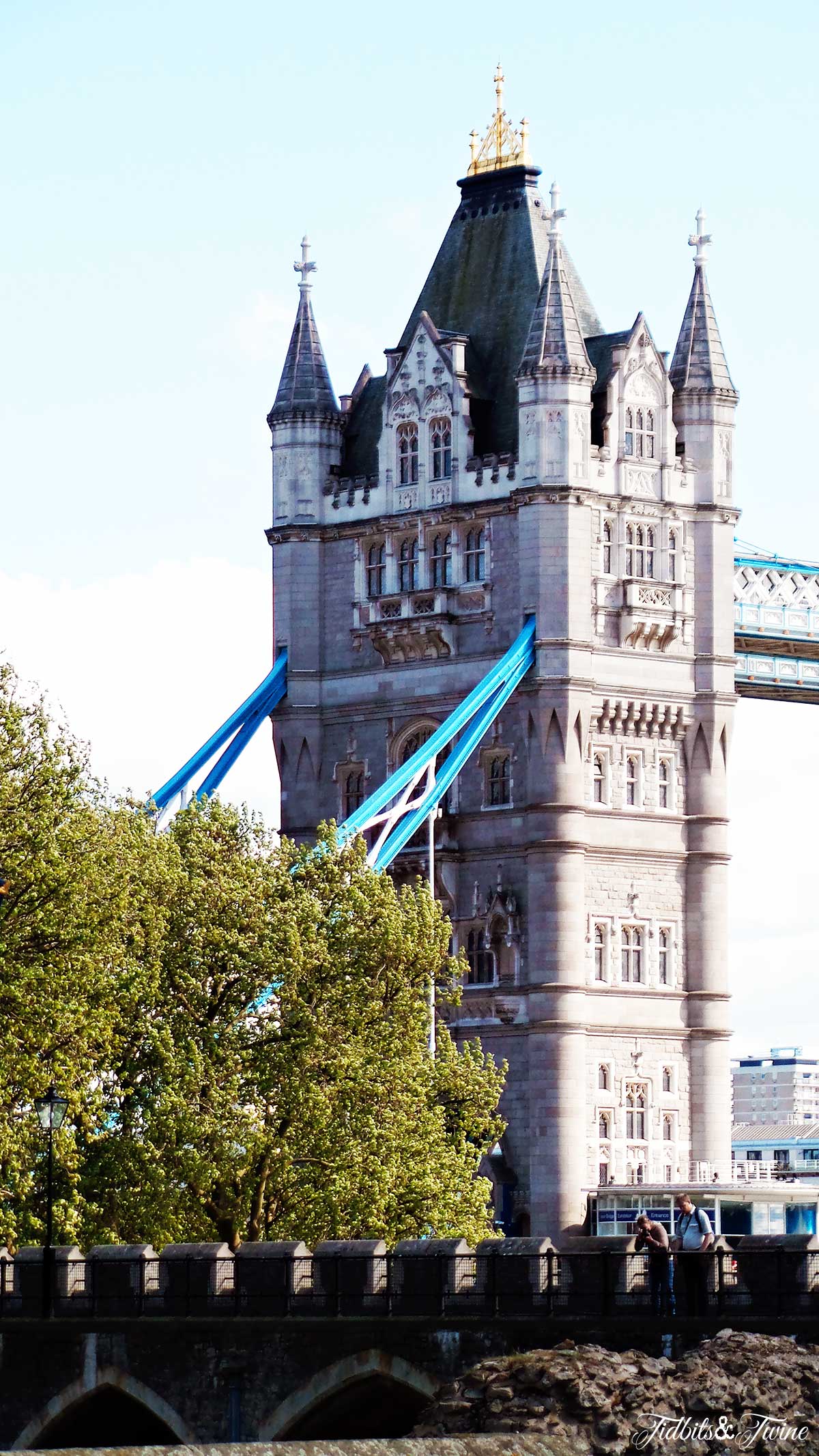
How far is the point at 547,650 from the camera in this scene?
9950 cm

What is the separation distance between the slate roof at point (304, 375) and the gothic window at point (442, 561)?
7.19m

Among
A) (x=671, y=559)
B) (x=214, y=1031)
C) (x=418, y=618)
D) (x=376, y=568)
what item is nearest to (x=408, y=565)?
(x=376, y=568)

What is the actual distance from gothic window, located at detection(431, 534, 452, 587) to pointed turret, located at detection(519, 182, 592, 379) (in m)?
5.92

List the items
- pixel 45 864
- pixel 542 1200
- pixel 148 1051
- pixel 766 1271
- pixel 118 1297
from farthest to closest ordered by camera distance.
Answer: pixel 542 1200 → pixel 148 1051 → pixel 45 864 → pixel 118 1297 → pixel 766 1271

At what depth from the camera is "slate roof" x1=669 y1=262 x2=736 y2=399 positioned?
105 metres

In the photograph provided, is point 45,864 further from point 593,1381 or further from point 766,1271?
point 593,1381

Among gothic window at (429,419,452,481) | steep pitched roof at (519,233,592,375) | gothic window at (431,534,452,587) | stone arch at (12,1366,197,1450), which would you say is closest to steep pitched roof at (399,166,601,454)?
gothic window at (429,419,452,481)

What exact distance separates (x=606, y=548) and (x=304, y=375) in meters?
13.0

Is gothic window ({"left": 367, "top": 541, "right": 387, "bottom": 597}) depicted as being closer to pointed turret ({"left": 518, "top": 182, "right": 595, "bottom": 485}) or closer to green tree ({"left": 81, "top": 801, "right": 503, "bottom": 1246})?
pointed turret ({"left": 518, "top": 182, "right": 595, "bottom": 485})

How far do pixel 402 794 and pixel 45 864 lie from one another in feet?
115

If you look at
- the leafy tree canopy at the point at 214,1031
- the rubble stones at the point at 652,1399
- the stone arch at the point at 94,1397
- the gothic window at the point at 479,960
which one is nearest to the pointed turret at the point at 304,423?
the gothic window at the point at 479,960

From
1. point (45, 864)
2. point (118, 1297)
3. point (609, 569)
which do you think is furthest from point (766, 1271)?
point (609, 569)

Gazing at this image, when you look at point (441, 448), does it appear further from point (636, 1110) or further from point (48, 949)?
point (48, 949)

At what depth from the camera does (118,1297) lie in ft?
193
